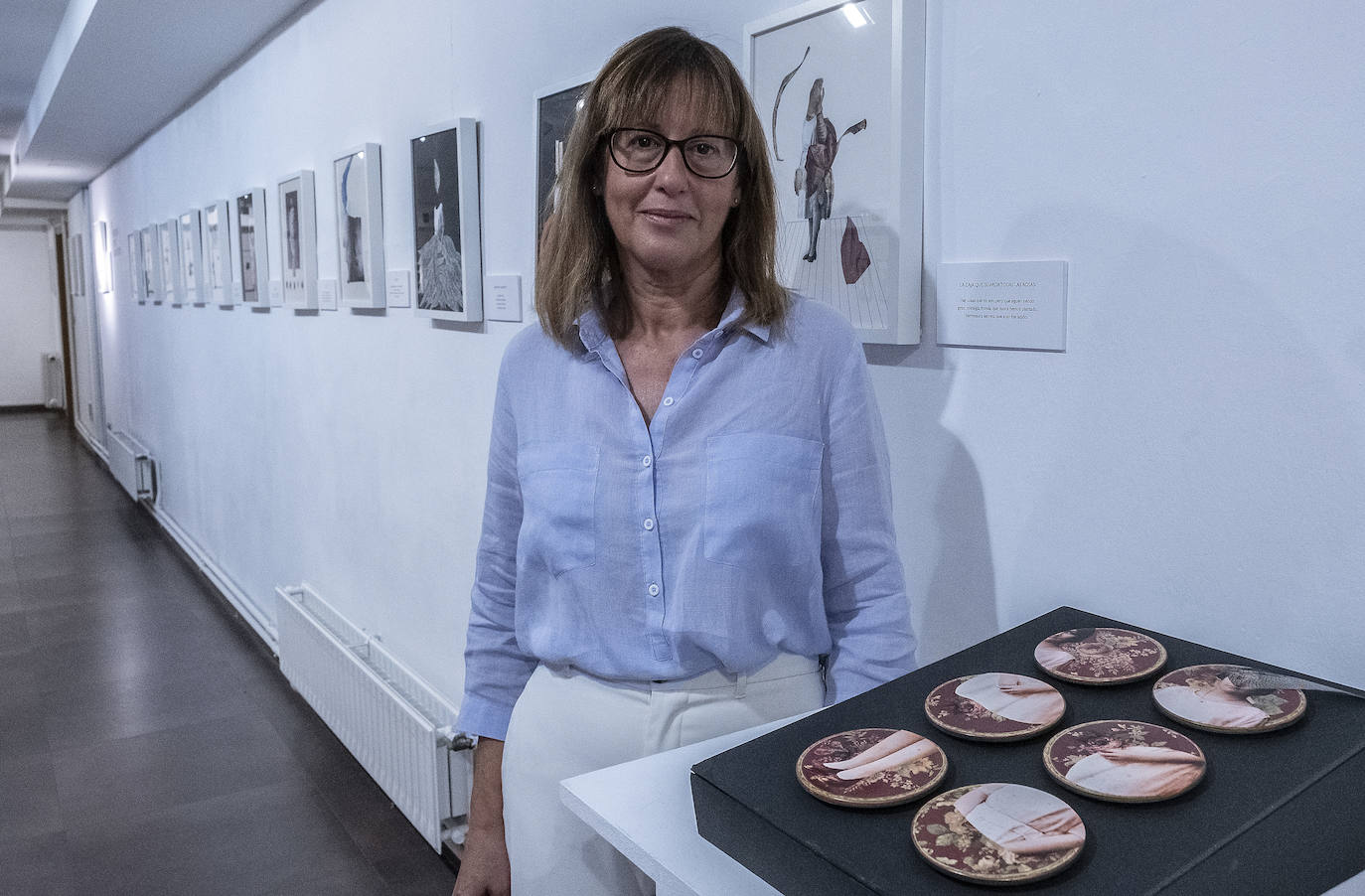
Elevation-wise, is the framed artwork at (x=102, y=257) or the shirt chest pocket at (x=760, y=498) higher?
the framed artwork at (x=102, y=257)

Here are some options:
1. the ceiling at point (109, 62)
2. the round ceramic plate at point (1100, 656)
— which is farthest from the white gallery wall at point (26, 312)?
the round ceramic plate at point (1100, 656)

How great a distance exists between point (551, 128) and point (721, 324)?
142cm

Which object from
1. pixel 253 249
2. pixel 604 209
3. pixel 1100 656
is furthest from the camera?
pixel 253 249

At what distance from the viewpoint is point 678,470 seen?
53.8 inches

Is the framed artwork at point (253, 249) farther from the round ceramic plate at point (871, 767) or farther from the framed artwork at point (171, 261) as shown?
the round ceramic plate at point (871, 767)

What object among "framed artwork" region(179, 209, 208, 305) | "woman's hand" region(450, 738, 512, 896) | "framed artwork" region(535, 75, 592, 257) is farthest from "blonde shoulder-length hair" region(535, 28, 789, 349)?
"framed artwork" region(179, 209, 208, 305)

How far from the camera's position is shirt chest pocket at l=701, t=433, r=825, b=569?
133 cm

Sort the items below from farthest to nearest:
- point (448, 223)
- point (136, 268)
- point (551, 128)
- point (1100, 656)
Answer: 1. point (136, 268)
2. point (448, 223)
3. point (551, 128)
4. point (1100, 656)

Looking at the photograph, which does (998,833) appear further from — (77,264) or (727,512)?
(77,264)

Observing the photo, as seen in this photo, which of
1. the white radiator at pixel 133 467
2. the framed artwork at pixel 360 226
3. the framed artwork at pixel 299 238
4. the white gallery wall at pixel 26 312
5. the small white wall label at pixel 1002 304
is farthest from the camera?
the white gallery wall at pixel 26 312

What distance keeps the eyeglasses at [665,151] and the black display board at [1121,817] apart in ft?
2.39

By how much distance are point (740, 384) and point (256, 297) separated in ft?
15.0

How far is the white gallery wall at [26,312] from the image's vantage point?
17.3 metres

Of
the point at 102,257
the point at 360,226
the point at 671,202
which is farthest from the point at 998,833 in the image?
the point at 102,257
